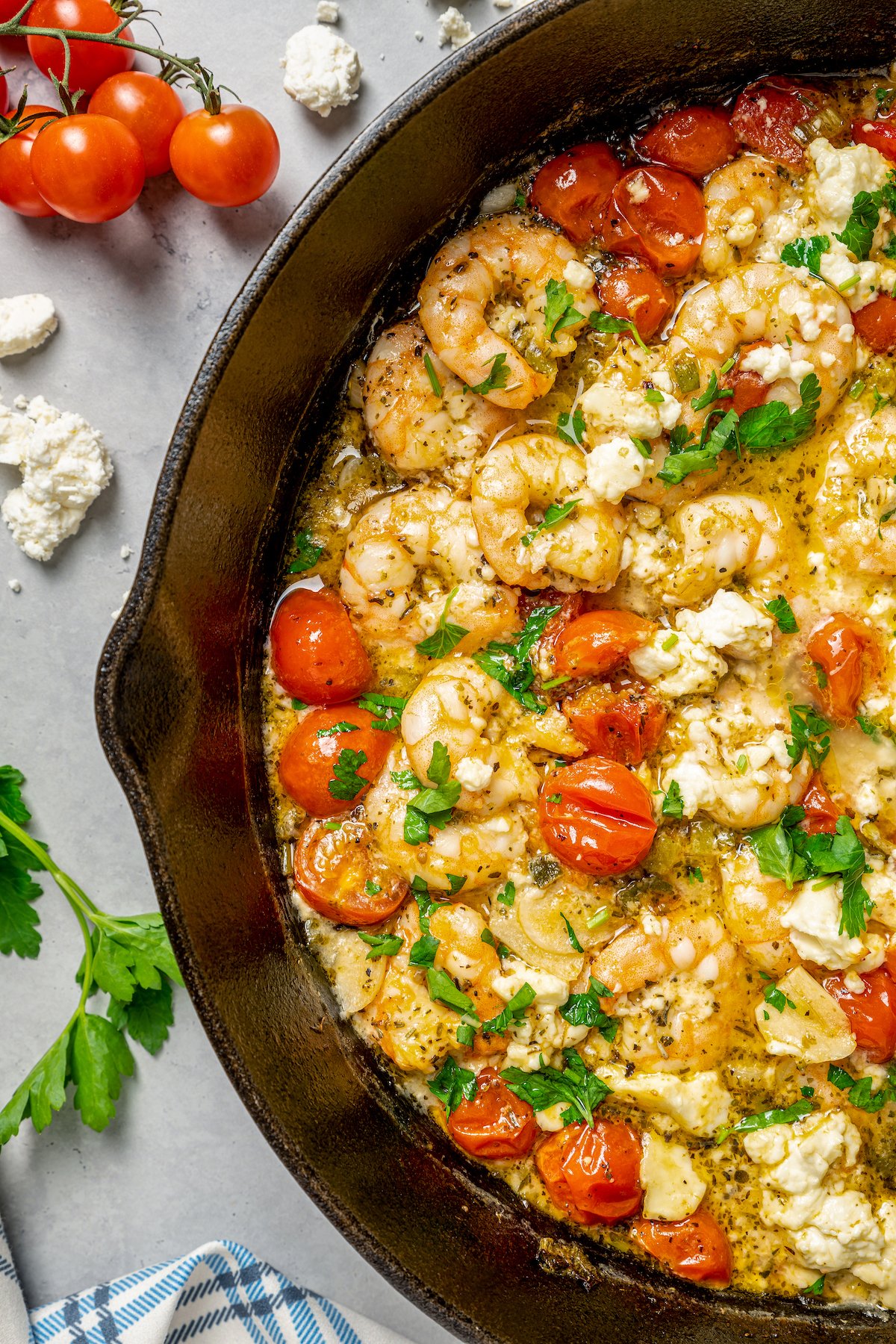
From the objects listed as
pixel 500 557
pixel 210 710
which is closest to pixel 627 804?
pixel 500 557

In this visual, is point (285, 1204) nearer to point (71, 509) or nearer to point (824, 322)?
point (71, 509)

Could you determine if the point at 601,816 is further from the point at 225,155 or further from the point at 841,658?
the point at 225,155

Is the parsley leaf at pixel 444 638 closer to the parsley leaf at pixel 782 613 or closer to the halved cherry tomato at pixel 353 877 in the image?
the halved cherry tomato at pixel 353 877

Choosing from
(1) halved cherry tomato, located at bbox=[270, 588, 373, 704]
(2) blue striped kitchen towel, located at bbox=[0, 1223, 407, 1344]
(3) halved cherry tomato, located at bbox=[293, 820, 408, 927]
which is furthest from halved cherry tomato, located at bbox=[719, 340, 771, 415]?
(2) blue striped kitchen towel, located at bbox=[0, 1223, 407, 1344]

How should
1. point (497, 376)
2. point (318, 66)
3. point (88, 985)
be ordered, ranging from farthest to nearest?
1. point (88, 985)
2. point (318, 66)
3. point (497, 376)

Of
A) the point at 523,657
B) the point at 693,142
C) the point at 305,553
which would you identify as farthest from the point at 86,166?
the point at 523,657
